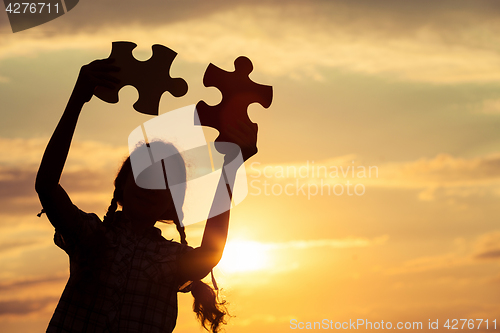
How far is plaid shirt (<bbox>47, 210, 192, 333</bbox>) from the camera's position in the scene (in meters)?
4.00

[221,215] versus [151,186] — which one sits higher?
[151,186]

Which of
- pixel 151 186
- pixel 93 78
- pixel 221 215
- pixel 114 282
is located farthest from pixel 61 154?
pixel 221 215

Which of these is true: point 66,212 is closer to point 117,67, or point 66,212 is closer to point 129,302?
point 129,302

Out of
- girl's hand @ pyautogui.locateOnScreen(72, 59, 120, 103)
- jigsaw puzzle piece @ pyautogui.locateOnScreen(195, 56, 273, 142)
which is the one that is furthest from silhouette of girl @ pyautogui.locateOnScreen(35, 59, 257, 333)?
jigsaw puzzle piece @ pyautogui.locateOnScreen(195, 56, 273, 142)

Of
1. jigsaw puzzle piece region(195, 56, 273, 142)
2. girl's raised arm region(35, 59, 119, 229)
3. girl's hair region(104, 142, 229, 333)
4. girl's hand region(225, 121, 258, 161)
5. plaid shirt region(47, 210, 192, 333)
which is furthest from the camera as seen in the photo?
girl's hair region(104, 142, 229, 333)

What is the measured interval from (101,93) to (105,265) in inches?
54.2

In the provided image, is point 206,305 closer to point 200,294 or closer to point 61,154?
point 200,294

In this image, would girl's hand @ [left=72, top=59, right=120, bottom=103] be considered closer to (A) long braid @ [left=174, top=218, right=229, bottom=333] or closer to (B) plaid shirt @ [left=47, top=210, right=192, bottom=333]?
(B) plaid shirt @ [left=47, top=210, right=192, bottom=333]

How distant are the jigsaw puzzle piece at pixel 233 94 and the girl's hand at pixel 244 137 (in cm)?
11

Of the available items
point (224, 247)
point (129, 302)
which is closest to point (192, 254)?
point (224, 247)

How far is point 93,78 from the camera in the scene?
3.91m

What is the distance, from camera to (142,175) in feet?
14.9

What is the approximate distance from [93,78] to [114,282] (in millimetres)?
1594

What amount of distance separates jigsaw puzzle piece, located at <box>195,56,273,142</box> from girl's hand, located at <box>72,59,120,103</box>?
2.42 ft
